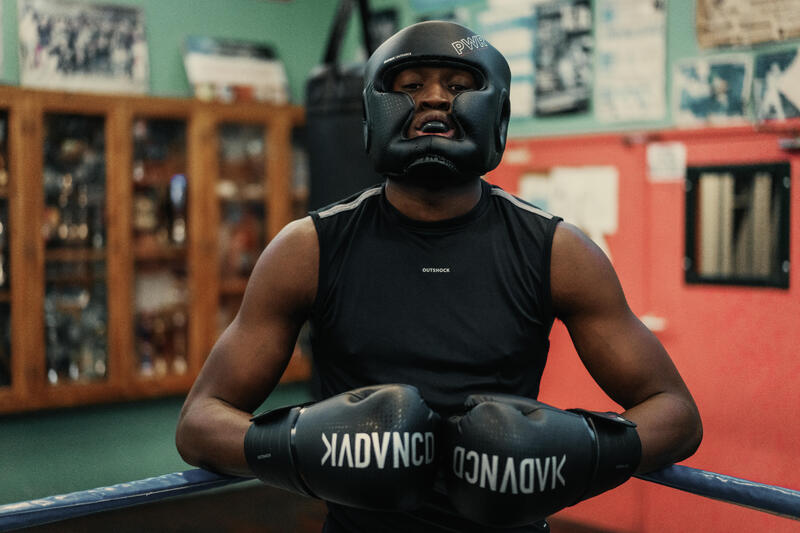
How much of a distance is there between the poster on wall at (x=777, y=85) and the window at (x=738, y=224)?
0.83ft

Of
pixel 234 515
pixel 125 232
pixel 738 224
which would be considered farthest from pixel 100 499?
pixel 125 232

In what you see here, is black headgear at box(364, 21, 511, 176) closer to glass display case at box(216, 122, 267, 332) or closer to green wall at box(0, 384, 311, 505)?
green wall at box(0, 384, 311, 505)

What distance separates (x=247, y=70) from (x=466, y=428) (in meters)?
4.35

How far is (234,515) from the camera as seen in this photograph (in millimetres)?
3518

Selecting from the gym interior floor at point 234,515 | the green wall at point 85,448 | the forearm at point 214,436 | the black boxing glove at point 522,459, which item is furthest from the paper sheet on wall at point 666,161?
the green wall at point 85,448

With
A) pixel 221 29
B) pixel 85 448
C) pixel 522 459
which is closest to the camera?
pixel 522 459

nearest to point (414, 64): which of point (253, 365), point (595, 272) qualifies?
point (595, 272)

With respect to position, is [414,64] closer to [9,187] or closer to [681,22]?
[681,22]

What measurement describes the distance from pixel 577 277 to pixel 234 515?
2535 millimetres

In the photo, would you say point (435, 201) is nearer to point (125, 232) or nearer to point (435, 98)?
point (435, 98)

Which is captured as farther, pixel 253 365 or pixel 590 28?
pixel 590 28

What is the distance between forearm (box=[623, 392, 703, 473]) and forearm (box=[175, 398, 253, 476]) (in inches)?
24.0

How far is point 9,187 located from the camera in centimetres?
423

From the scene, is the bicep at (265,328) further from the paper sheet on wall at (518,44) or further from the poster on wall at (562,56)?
the paper sheet on wall at (518,44)
